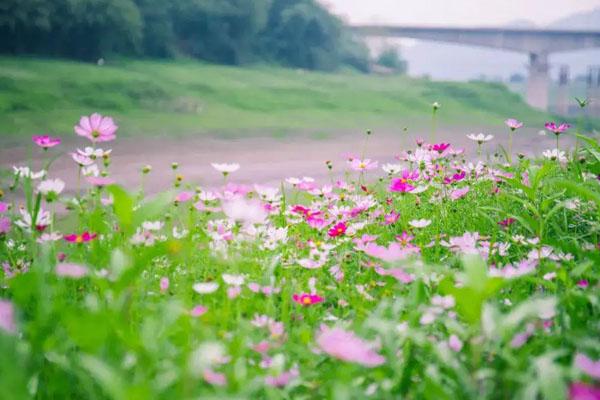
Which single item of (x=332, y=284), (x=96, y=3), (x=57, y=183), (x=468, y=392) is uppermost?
(x=96, y=3)

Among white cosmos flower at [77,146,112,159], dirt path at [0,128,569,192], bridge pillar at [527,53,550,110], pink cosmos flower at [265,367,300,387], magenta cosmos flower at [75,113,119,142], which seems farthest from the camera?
bridge pillar at [527,53,550,110]

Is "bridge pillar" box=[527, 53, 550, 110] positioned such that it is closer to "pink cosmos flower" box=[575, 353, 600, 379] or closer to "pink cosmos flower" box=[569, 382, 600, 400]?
→ "pink cosmos flower" box=[575, 353, 600, 379]

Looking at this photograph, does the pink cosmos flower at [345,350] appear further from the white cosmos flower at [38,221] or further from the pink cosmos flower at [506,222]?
the pink cosmos flower at [506,222]

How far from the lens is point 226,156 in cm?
759

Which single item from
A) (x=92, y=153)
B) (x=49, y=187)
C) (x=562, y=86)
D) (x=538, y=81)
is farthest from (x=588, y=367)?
(x=538, y=81)

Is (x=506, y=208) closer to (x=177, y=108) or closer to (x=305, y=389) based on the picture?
(x=305, y=389)

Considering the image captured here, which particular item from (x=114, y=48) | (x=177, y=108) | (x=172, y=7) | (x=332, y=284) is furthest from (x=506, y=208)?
(x=172, y=7)

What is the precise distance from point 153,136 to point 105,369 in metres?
8.29

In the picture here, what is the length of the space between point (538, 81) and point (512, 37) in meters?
5.12

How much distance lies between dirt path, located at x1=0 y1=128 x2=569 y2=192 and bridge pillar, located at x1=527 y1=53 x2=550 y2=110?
28288mm

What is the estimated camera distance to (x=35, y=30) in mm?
15945

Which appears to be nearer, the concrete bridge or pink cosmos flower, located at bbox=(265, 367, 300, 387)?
pink cosmos flower, located at bbox=(265, 367, 300, 387)

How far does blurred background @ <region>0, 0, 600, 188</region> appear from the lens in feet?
28.3

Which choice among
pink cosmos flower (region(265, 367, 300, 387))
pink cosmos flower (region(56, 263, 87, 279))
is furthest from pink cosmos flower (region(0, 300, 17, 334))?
pink cosmos flower (region(265, 367, 300, 387))
